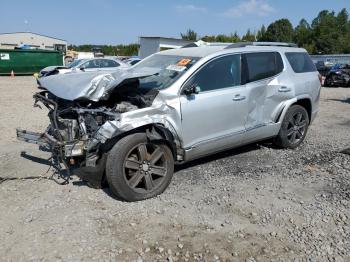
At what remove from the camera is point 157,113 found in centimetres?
471

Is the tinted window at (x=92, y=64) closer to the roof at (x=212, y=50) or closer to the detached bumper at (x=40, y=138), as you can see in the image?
the roof at (x=212, y=50)

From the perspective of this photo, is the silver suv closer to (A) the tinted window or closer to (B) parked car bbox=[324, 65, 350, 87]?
(A) the tinted window

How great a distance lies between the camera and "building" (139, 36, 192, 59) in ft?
144

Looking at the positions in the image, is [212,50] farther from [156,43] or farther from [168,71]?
[156,43]

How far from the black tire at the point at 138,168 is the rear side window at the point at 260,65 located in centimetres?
188

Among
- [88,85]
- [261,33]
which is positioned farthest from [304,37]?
[88,85]

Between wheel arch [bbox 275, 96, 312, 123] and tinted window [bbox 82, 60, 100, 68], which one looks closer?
wheel arch [bbox 275, 96, 312, 123]

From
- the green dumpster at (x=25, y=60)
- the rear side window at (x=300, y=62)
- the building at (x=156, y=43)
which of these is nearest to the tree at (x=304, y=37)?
the building at (x=156, y=43)

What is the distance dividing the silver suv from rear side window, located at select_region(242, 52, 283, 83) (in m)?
0.02

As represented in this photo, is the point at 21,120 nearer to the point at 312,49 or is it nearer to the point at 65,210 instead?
the point at 65,210

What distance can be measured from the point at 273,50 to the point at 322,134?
2693 millimetres

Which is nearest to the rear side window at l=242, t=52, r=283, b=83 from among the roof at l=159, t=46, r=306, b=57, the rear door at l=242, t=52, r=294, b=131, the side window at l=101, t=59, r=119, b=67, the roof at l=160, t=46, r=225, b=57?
the rear door at l=242, t=52, r=294, b=131

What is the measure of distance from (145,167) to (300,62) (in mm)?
3806

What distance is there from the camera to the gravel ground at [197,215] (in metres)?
3.60
